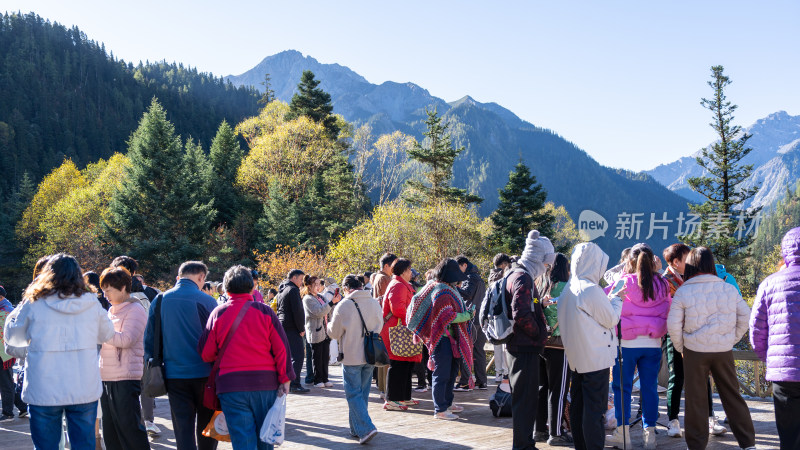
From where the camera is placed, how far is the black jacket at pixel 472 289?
7.96 meters

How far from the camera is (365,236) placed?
1031 inches

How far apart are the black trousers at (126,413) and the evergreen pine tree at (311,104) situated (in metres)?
39.0

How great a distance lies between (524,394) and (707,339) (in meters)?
1.59

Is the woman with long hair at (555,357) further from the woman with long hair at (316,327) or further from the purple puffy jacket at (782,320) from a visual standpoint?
the woman with long hair at (316,327)

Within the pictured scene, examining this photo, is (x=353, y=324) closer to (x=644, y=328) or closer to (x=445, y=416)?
(x=445, y=416)

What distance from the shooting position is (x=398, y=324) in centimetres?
722

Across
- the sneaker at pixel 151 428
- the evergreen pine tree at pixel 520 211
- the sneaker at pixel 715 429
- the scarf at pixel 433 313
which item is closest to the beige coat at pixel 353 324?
the scarf at pixel 433 313

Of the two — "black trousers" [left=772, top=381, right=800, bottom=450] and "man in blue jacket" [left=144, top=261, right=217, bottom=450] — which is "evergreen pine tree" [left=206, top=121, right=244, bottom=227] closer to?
"man in blue jacket" [left=144, top=261, right=217, bottom=450]

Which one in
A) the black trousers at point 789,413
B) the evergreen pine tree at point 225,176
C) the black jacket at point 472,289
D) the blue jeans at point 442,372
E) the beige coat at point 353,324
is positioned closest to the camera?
the black trousers at point 789,413

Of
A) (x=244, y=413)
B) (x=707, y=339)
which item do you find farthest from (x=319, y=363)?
(x=707, y=339)

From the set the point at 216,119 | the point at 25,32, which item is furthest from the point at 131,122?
the point at 25,32

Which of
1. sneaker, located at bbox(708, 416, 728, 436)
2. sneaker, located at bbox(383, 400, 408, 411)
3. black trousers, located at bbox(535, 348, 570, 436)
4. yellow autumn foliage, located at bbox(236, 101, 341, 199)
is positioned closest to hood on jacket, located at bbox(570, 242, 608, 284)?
black trousers, located at bbox(535, 348, 570, 436)

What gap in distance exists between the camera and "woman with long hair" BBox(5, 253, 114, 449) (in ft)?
13.4

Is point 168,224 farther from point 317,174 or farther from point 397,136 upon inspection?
point 397,136
